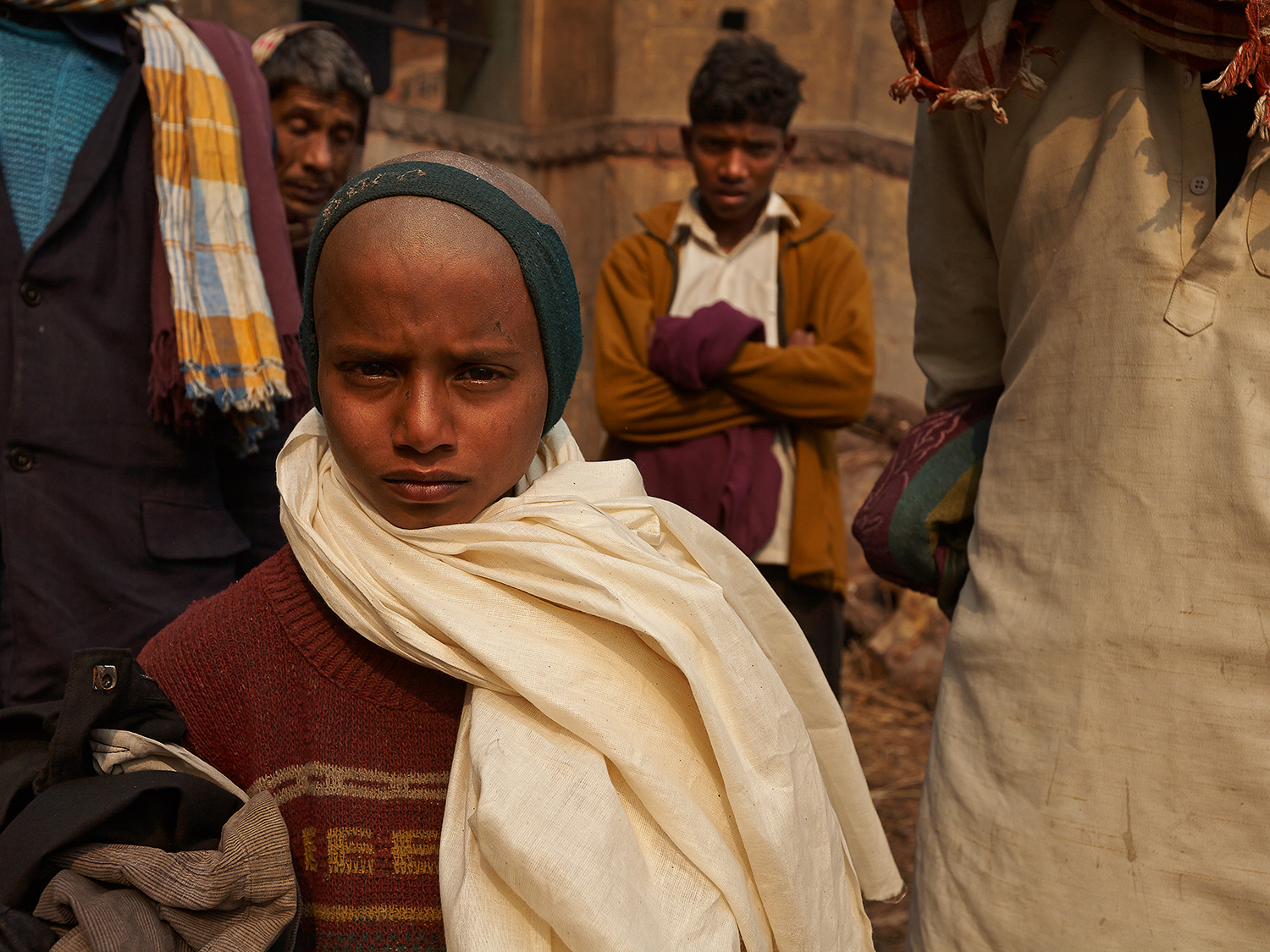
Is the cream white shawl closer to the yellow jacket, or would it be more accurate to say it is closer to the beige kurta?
the beige kurta

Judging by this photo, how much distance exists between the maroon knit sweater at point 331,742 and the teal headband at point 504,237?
311 millimetres

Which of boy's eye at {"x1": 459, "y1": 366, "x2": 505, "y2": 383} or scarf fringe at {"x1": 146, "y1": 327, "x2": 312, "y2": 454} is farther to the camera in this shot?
scarf fringe at {"x1": 146, "y1": 327, "x2": 312, "y2": 454}

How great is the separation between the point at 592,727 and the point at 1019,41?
3.69 ft

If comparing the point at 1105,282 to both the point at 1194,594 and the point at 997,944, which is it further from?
the point at 997,944

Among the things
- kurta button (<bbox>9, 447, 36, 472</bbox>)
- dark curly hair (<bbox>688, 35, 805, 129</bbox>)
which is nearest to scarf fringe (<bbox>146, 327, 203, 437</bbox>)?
kurta button (<bbox>9, 447, 36, 472</bbox>)

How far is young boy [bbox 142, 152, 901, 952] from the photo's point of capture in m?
1.24

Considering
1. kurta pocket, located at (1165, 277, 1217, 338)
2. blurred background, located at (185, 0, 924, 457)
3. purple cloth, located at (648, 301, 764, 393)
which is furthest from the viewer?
blurred background, located at (185, 0, 924, 457)

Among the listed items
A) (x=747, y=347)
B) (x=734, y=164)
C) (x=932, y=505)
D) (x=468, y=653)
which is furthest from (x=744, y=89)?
(x=468, y=653)

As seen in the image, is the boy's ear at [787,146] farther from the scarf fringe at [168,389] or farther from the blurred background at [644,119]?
the blurred background at [644,119]

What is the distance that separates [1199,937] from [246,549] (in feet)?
5.77

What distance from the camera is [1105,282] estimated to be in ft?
4.86

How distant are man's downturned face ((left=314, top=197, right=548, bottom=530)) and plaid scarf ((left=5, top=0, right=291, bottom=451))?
88 centimetres

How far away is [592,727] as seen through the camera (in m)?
1.23

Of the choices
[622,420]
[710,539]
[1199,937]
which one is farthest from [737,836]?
[622,420]
